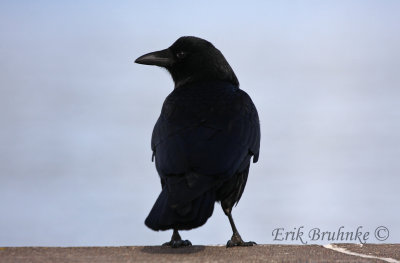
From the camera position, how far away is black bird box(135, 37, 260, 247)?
5.81m

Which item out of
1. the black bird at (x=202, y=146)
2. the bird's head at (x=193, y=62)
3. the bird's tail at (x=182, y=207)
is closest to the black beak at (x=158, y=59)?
the bird's head at (x=193, y=62)

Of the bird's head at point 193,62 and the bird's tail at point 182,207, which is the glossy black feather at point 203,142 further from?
the bird's head at point 193,62

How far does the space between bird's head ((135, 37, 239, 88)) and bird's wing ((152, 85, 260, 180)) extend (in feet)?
2.27

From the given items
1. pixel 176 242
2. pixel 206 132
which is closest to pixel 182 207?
pixel 206 132

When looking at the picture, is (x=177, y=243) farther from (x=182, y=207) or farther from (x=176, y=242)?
(x=182, y=207)

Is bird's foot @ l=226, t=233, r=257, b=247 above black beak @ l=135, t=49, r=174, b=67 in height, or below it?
below

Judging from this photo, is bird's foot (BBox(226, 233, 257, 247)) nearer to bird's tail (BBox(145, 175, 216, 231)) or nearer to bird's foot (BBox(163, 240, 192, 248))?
bird's foot (BBox(163, 240, 192, 248))

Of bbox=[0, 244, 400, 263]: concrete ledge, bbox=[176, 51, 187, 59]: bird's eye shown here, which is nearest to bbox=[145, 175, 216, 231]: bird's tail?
bbox=[0, 244, 400, 263]: concrete ledge

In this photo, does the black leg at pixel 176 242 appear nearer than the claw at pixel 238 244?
Yes

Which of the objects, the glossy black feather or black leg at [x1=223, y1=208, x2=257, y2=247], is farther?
black leg at [x1=223, y1=208, x2=257, y2=247]

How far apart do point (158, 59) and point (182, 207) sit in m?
3.48

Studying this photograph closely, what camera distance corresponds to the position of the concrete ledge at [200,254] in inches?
225

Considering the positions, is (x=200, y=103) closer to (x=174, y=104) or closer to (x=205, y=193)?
(x=174, y=104)

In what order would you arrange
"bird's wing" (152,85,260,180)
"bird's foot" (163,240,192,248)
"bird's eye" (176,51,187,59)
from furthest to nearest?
"bird's eye" (176,51,187,59) → "bird's foot" (163,240,192,248) → "bird's wing" (152,85,260,180)
